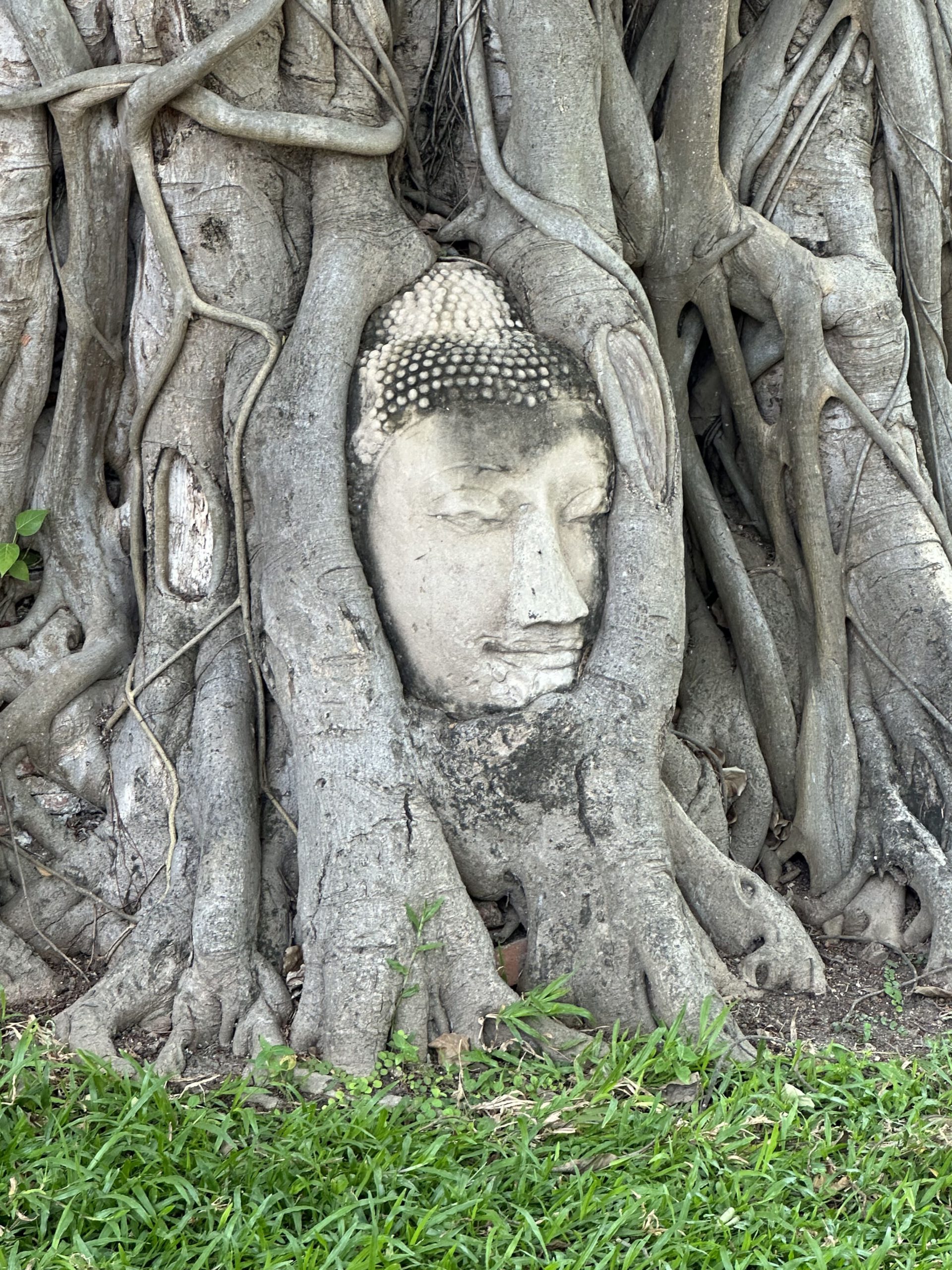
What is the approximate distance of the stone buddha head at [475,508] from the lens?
2.72 m

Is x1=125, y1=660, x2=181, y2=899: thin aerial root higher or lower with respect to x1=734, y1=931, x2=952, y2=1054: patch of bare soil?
higher

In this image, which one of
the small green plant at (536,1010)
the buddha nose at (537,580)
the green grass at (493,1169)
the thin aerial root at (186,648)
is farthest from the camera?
the thin aerial root at (186,648)

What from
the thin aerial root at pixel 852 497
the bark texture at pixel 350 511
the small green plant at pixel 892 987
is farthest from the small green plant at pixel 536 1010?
the thin aerial root at pixel 852 497

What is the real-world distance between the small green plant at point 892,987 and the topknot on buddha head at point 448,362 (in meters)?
1.59

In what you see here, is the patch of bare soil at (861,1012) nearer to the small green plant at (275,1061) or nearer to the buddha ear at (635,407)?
the small green plant at (275,1061)

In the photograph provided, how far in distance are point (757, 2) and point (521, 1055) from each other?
3.31m

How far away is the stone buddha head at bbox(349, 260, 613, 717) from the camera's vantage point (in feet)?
8.94

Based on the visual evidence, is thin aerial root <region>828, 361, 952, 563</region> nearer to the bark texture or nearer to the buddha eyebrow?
the bark texture

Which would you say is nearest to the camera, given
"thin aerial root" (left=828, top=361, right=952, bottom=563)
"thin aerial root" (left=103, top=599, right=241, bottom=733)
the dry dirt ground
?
the dry dirt ground

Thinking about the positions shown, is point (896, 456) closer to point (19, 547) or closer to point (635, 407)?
point (635, 407)

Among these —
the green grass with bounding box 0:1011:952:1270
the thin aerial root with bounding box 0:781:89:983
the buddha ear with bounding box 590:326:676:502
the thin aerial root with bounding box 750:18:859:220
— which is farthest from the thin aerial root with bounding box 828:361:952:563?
the thin aerial root with bounding box 0:781:89:983

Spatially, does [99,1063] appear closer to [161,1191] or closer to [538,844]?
[161,1191]

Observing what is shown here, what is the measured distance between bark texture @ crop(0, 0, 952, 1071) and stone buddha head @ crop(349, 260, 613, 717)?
8cm

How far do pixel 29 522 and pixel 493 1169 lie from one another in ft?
6.52
